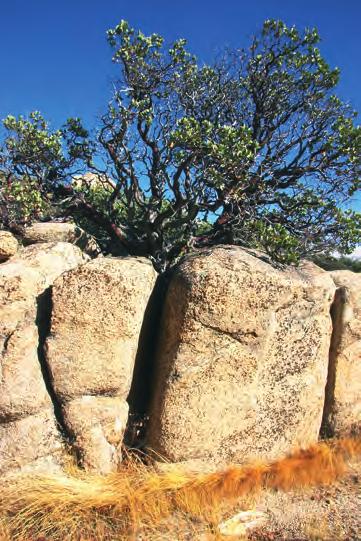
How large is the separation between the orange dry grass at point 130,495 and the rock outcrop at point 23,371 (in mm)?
400

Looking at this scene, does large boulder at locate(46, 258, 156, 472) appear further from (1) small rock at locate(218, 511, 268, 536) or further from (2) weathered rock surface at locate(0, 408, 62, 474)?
(1) small rock at locate(218, 511, 268, 536)

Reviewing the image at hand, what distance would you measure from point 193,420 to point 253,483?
107 centimetres

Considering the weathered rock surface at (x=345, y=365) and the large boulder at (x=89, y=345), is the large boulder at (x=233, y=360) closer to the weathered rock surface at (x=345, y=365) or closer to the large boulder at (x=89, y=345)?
the weathered rock surface at (x=345, y=365)

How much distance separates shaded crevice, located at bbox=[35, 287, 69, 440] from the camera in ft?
21.9

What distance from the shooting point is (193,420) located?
22.0 feet

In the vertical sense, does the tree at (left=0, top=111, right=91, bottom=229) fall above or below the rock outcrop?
above

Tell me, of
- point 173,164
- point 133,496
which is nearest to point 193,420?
point 133,496

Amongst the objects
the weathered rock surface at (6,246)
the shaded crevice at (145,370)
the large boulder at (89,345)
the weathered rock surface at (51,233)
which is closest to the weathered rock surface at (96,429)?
the large boulder at (89,345)

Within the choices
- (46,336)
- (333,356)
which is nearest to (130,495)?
(46,336)

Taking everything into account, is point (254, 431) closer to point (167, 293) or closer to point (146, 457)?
point (146, 457)

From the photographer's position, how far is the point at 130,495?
5.90 m

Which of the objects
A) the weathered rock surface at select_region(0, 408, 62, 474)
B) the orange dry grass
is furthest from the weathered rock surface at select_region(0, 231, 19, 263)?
the orange dry grass

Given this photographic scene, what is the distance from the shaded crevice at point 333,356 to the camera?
7648 millimetres

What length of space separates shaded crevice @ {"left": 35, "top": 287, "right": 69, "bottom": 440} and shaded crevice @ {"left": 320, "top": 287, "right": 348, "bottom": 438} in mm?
3920
